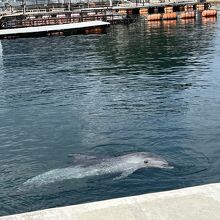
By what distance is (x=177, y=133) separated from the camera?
1922 cm

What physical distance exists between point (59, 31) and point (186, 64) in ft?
137

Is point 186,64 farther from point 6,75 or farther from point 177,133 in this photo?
point 177,133

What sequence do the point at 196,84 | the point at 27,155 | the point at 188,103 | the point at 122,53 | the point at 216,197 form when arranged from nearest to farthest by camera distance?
the point at 216,197 < the point at 27,155 < the point at 188,103 < the point at 196,84 < the point at 122,53

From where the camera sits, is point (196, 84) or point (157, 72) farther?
point (157, 72)

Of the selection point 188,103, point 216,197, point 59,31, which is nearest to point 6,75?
point 188,103

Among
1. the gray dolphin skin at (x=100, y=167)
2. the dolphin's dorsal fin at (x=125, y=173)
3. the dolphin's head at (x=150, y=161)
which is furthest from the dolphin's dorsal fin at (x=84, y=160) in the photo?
the dolphin's head at (x=150, y=161)

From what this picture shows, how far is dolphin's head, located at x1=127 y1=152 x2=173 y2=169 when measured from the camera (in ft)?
48.5

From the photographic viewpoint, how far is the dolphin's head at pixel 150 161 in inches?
582

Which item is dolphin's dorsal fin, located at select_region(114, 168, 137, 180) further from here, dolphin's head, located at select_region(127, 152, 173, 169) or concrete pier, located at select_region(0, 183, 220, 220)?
concrete pier, located at select_region(0, 183, 220, 220)

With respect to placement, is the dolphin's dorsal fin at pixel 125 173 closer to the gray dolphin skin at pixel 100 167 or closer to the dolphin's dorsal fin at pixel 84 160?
the gray dolphin skin at pixel 100 167

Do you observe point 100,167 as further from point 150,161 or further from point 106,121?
point 106,121

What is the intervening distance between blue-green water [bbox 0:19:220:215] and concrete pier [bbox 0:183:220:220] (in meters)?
4.43

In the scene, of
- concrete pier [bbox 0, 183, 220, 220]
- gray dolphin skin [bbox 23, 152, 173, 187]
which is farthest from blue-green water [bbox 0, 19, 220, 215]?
concrete pier [bbox 0, 183, 220, 220]

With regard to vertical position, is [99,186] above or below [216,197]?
below
